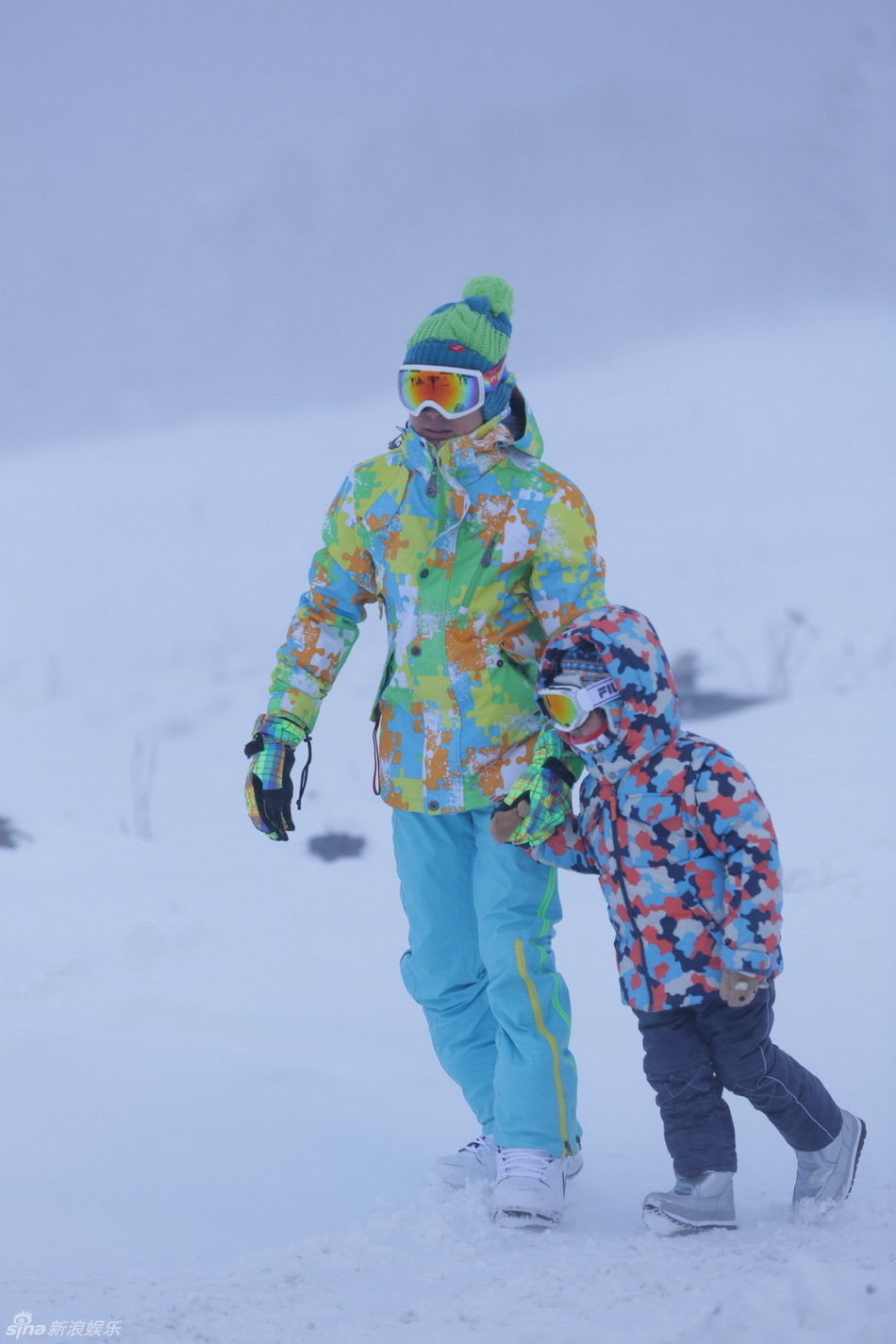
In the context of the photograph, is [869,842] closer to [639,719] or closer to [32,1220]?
[639,719]

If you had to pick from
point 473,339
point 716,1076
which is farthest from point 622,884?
point 473,339

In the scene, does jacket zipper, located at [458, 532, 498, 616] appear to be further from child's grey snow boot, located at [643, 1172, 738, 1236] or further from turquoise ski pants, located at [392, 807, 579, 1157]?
child's grey snow boot, located at [643, 1172, 738, 1236]

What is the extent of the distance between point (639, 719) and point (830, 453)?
6.72 metres

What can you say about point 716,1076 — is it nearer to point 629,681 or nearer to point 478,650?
point 629,681

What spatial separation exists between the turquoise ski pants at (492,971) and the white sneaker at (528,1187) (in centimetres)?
2

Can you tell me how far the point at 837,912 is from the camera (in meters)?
3.59

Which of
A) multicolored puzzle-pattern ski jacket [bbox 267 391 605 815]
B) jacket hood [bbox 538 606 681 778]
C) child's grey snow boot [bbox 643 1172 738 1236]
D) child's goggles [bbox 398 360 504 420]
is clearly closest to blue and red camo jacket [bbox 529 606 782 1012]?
jacket hood [bbox 538 606 681 778]

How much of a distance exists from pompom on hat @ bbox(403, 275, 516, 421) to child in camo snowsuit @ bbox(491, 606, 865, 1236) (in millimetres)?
434

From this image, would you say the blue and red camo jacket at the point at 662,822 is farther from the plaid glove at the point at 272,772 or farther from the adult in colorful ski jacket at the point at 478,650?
the plaid glove at the point at 272,772

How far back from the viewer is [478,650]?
2.04 meters

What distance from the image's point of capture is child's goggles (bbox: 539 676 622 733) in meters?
1.82

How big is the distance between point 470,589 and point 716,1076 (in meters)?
0.87

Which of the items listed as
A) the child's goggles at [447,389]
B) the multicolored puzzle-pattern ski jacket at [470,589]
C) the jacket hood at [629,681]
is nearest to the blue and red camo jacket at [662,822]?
the jacket hood at [629,681]

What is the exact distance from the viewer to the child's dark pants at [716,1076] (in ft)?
6.11
